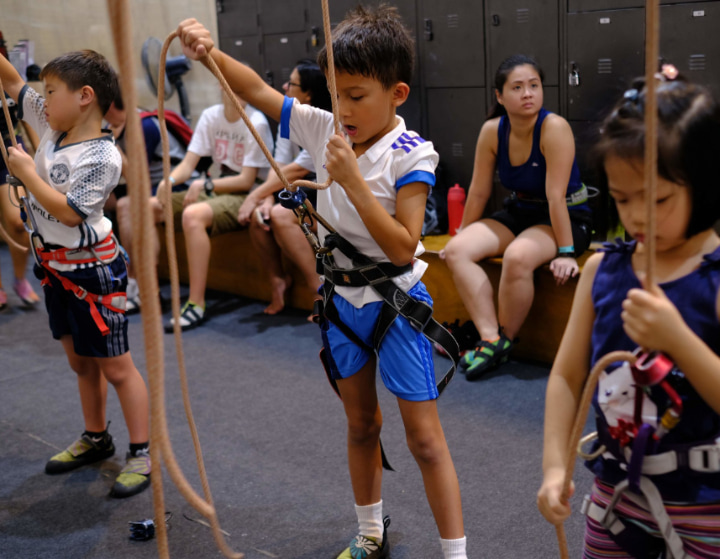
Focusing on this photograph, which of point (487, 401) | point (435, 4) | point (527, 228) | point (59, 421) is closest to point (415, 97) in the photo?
point (435, 4)

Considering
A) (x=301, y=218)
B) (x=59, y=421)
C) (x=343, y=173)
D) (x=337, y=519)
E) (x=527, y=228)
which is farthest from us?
(x=527, y=228)

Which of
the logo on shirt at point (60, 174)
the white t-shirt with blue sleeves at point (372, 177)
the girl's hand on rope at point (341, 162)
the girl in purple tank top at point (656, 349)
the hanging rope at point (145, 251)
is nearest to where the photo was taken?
the hanging rope at point (145, 251)

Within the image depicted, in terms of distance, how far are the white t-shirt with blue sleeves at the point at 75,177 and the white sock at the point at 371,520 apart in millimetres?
1000

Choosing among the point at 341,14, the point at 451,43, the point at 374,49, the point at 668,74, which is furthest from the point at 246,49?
the point at 668,74

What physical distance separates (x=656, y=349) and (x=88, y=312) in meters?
1.64

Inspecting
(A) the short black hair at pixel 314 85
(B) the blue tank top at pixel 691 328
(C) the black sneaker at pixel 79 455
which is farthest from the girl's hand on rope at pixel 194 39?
(A) the short black hair at pixel 314 85

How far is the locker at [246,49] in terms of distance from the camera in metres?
4.69

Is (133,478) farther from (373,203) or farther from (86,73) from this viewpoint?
(373,203)

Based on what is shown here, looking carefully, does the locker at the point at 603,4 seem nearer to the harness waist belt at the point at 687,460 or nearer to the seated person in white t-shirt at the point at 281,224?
the seated person in white t-shirt at the point at 281,224

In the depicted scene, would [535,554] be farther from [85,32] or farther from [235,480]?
[85,32]

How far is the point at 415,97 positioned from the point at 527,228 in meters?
1.27

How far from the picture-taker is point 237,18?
15.6 feet

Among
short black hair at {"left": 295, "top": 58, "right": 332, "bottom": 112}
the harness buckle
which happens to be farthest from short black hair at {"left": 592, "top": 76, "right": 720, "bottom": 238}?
short black hair at {"left": 295, "top": 58, "right": 332, "bottom": 112}

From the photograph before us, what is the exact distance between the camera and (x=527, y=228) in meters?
3.05
